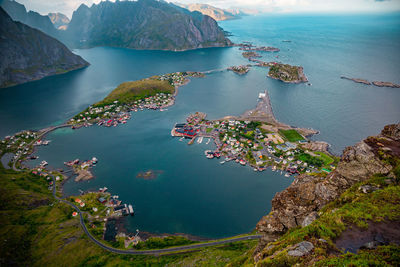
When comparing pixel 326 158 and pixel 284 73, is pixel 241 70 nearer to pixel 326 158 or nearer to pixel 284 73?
pixel 284 73

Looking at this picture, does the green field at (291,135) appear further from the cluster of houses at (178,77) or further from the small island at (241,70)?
the small island at (241,70)

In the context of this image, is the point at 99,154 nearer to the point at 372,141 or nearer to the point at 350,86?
the point at 372,141

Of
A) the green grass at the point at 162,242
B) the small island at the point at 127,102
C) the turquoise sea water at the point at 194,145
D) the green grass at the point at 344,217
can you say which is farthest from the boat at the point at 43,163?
the green grass at the point at 344,217

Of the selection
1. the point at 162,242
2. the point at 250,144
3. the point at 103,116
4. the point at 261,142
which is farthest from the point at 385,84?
the point at 103,116

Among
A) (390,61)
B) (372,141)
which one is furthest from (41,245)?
(390,61)

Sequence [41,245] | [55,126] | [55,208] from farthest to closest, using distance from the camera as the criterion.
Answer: [55,126]
[55,208]
[41,245]
